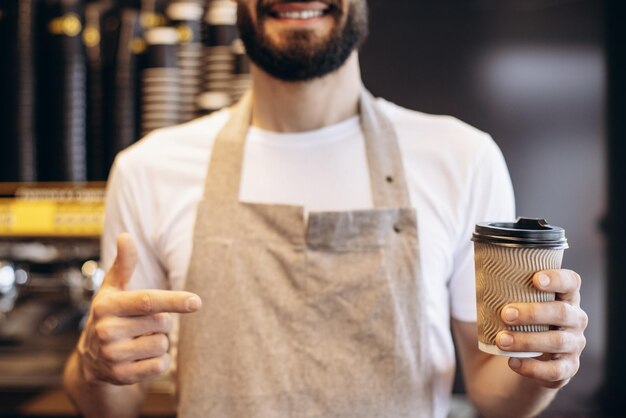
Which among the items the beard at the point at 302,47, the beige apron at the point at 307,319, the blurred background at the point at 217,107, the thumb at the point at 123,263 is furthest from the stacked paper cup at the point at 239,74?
the thumb at the point at 123,263

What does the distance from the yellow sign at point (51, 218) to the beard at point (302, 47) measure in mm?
763

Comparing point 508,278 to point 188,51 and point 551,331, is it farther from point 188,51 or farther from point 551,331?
point 188,51

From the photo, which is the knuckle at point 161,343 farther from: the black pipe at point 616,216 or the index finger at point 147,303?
the black pipe at point 616,216

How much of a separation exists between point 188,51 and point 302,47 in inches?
27.8

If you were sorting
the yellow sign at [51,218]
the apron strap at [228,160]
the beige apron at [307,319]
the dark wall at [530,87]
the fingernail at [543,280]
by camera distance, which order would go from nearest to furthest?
the fingernail at [543,280] → the beige apron at [307,319] → the apron strap at [228,160] → the yellow sign at [51,218] → the dark wall at [530,87]

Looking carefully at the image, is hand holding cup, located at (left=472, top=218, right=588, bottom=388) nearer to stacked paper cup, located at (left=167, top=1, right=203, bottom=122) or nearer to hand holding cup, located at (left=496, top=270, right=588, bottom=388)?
hand holding cup, located at (left=496, top=270, right=588, bottom=388)

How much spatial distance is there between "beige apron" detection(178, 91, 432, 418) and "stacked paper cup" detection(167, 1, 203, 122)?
702mm

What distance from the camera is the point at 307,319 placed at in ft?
4.40

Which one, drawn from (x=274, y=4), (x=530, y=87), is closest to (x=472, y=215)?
(x=274, y=4)

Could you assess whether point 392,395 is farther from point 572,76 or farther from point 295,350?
point 572,76

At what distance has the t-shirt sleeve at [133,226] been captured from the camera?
4.76 ft

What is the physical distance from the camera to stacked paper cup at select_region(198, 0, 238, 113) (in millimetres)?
1954

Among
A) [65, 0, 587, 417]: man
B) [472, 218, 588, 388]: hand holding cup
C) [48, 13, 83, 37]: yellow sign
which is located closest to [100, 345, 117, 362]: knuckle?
[65, 0, 587, 417]: man

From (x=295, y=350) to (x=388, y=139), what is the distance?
1.52ft
